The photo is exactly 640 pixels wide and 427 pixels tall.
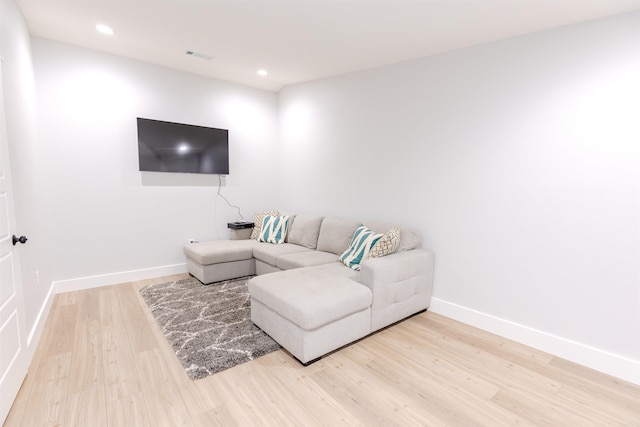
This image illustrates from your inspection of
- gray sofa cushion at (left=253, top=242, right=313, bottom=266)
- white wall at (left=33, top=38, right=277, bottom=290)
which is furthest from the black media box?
gray sofa cushion at (left=253, top=242, right=313, bottom=266)

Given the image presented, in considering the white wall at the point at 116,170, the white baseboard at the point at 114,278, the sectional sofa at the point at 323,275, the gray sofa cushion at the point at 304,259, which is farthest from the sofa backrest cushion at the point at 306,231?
the white baseboard at the point at 114,278

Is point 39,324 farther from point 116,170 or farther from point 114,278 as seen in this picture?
point 116,170

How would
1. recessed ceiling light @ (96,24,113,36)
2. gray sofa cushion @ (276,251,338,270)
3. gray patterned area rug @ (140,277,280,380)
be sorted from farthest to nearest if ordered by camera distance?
gray sofa cushion @ (276,251,338,270), recessed ceiling light @ (96,24,113,36), gray patterned area rug @ (140,277,280,380)

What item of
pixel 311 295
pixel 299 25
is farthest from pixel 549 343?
pixel 299 25

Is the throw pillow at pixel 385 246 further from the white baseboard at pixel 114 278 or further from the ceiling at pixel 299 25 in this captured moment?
the white baseboard at pixel 114 278

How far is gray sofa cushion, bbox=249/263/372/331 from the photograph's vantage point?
7.14ft

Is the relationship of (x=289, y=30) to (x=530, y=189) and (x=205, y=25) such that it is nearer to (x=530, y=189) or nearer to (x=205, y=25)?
(x=205, y=25)

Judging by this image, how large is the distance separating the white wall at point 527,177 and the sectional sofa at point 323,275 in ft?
1.40

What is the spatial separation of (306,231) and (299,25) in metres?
2.33

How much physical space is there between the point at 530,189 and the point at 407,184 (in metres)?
1.12

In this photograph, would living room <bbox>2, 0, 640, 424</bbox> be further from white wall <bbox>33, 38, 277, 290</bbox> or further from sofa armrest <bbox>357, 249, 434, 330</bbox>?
sofa armrest <bbox>357, 249, 434, 330</bbox>

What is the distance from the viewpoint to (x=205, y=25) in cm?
269

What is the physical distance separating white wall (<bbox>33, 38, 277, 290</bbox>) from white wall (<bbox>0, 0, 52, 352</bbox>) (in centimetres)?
28

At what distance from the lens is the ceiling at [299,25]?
220 centimetres
